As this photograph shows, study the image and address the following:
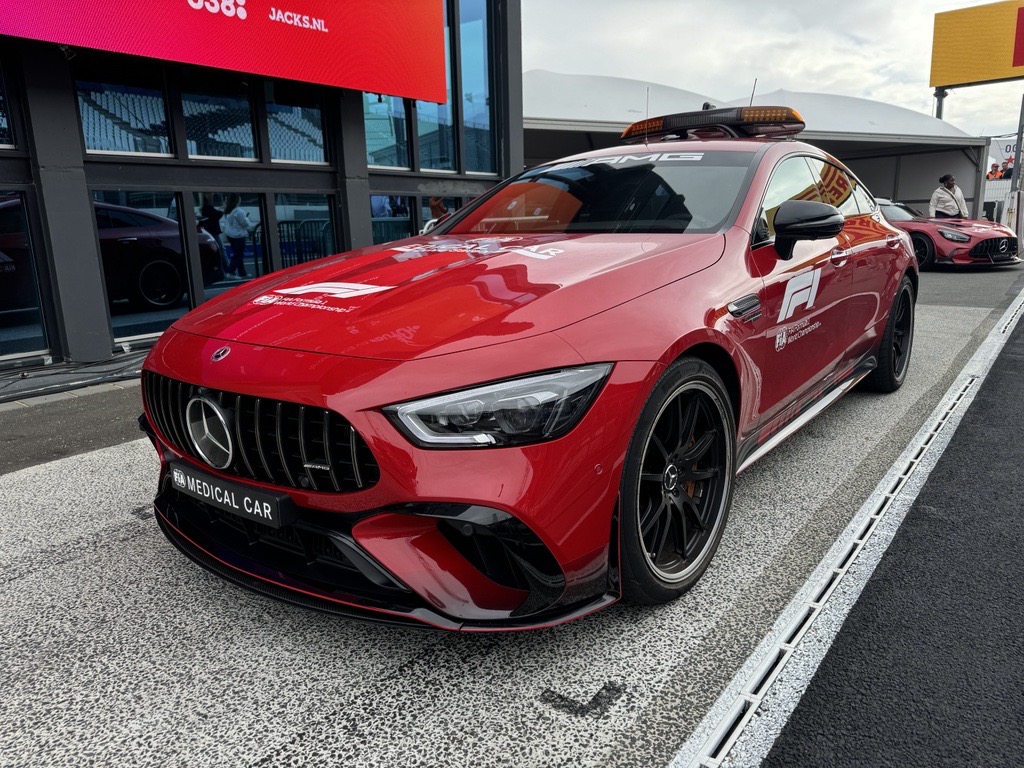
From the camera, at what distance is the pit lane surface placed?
1.67m

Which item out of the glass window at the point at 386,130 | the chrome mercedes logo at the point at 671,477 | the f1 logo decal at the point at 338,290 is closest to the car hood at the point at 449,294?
the f1 logo decal at the point at 338,290

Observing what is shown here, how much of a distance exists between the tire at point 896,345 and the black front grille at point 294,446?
366 centimetres

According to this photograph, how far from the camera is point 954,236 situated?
1227 centimetres

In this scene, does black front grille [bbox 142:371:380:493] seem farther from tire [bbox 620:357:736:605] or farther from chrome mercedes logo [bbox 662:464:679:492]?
chrome mercedes logo [bbox 662:464:679:492]

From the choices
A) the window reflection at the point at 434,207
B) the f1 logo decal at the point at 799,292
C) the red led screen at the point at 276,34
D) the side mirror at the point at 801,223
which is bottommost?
the f1 logo decal at the point at 799,292

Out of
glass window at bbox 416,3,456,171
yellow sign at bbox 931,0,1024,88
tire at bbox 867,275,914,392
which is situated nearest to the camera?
tire at bbox 867,275,914,392

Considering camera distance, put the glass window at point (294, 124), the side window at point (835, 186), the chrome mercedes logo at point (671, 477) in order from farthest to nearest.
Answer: the glass window at point (294, 124), the side window at point (835, 186), the chrome mercedes logo at point (671, 477)

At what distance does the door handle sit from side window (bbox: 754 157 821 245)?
11.3 inches

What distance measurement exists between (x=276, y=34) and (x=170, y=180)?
1925 millimetres

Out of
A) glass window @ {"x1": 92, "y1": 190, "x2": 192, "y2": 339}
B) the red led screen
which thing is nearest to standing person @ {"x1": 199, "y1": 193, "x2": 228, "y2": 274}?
glass window @ {"x1": 92, "y1": 190, "x2": 192, "y2": 339}

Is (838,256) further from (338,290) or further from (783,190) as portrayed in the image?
(338,290)

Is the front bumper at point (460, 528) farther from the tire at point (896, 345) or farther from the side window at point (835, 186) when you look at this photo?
the tire at point (896, 345)

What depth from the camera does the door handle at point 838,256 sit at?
3212 mm

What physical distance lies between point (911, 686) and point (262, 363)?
6.12 ft
